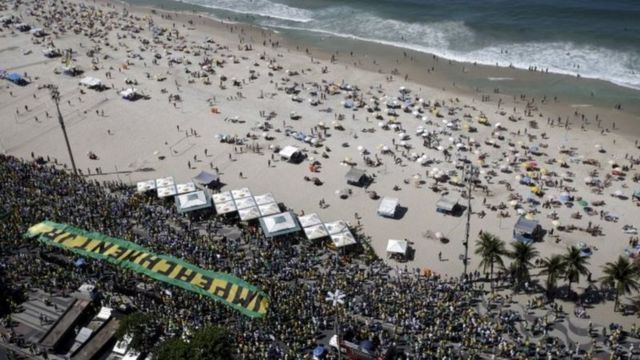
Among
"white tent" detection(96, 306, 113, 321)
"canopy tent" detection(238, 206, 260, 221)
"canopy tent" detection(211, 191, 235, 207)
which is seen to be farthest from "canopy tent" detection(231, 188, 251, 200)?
"white tent" detection(96, 306, 113, 321)

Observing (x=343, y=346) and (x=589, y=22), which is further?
(x=589, y=22)

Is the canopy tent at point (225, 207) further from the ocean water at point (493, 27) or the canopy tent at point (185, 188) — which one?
the ocean water at point (493, 27)

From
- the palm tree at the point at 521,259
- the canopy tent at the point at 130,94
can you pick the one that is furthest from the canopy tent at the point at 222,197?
the canopy tent at the point at 130,94

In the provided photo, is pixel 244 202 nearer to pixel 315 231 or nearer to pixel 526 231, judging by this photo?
pixel 315 231

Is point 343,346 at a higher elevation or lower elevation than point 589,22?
lower

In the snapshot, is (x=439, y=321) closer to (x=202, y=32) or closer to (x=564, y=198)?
(x=564, y=198)

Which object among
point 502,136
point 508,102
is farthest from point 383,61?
point 502,136

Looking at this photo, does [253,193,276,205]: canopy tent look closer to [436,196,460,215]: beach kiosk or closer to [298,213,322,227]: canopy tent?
[298,213,322,227]: canopy tent
